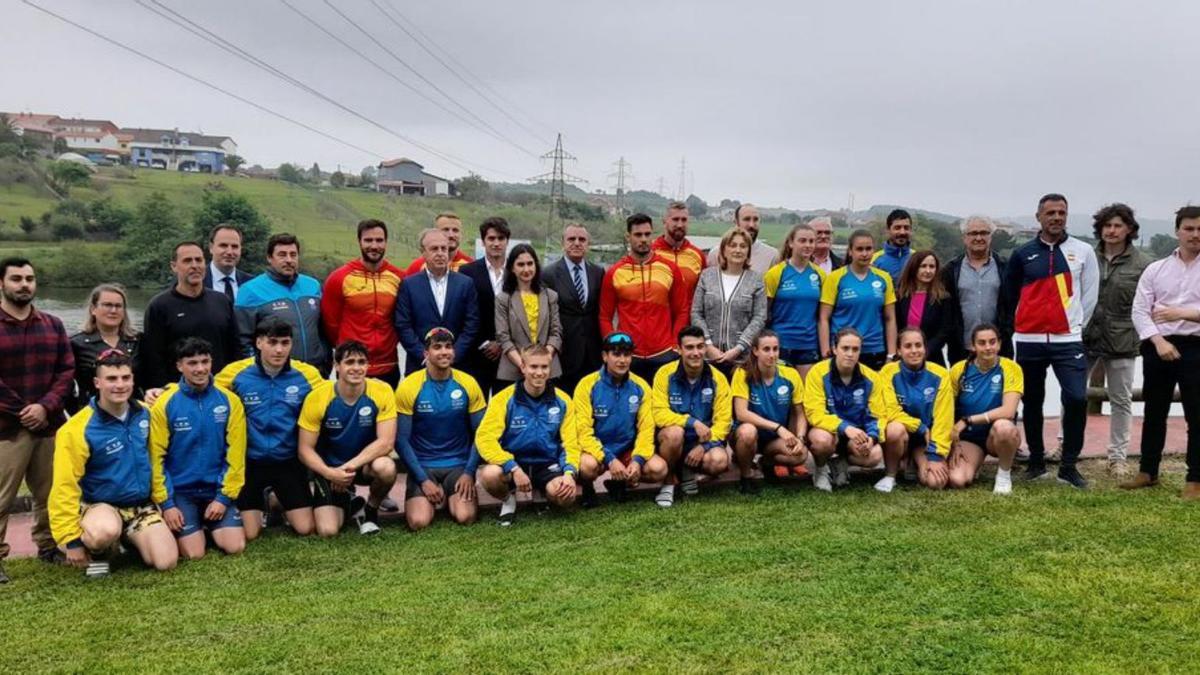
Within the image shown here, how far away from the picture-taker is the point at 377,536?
18.1ft

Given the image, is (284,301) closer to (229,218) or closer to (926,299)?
(926,299)

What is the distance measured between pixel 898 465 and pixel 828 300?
54.7 inches

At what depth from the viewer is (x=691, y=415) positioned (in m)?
6.11

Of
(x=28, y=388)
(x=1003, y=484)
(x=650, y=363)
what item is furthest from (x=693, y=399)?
(x=28, y=388)

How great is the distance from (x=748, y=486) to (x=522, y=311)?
7.22ft

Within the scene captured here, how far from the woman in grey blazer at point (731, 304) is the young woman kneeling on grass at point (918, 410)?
1.07 meters

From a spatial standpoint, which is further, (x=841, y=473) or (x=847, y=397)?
(x=841, y=473)

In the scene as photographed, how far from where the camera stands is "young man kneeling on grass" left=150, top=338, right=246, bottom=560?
17.2 feet

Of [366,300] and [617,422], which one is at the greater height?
[366,300]

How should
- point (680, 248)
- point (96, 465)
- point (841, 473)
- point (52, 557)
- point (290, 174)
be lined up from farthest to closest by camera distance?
point (290, 174)
point (680, 248)
point (841, 473)
point (52, 557)
point (96, 465)

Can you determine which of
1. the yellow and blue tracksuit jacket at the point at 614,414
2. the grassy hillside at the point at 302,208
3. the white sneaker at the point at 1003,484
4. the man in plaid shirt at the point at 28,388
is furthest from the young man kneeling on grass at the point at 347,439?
the grassy hillside at the point at 302,208

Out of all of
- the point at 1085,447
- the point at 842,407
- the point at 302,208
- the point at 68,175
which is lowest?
the point at 1085,447

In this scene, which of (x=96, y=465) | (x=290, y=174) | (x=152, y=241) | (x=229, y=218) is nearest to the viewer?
(x=96, y=465)

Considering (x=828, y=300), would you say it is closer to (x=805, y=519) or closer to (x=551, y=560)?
(x=805, y=519)
